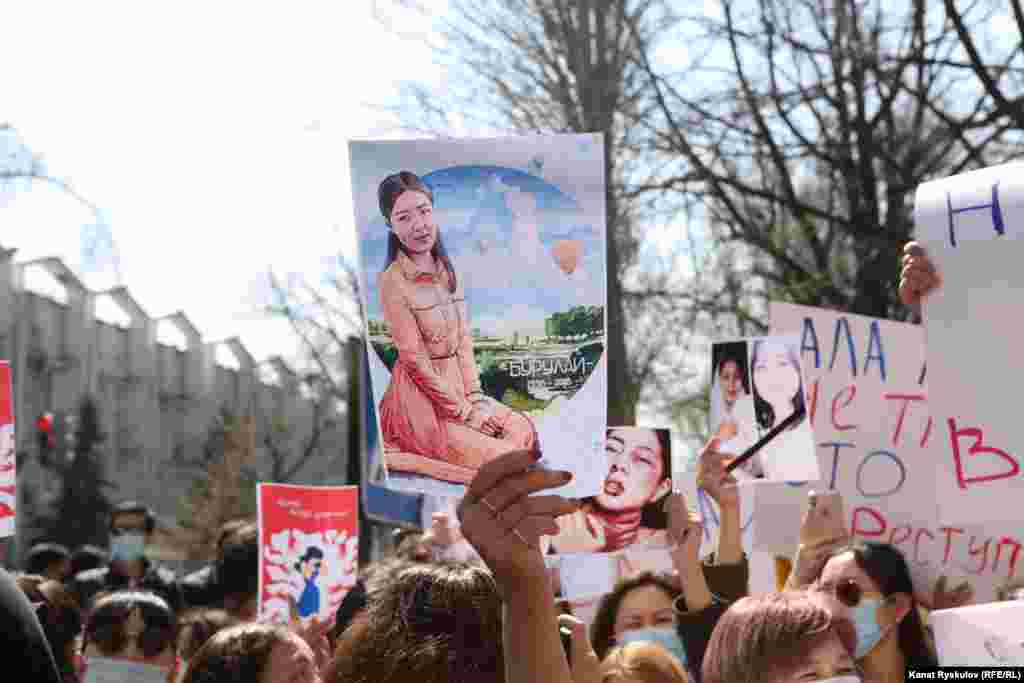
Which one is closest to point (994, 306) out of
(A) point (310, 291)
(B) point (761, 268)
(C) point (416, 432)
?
(C) point (416, 432)

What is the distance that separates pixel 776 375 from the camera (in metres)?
5.34

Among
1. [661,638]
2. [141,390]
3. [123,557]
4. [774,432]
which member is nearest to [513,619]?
[661,638]

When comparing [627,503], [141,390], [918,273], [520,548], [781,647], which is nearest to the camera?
[520,548]

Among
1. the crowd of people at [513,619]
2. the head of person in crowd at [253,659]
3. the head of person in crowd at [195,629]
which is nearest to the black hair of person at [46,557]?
the crowd of people at [513,619]

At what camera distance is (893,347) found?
19.5 ft

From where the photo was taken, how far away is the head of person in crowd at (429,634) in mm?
2145

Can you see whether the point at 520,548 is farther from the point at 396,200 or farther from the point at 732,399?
the point at 732,399

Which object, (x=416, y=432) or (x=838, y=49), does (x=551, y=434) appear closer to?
(x=416, y=432)

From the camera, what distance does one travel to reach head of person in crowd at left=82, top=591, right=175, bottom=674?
13.9ft

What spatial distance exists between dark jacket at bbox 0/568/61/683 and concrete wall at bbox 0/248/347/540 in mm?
35265

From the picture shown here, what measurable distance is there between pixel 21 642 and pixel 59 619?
2944 mm

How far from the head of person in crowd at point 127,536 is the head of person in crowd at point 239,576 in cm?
A: 259

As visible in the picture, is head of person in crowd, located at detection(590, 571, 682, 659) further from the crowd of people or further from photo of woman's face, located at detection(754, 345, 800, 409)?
photo of woman's face, located at detection(754, 345, 800, 409)

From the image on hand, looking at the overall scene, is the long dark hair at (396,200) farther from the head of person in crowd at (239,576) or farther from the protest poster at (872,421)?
the protest poster at (872,421)
